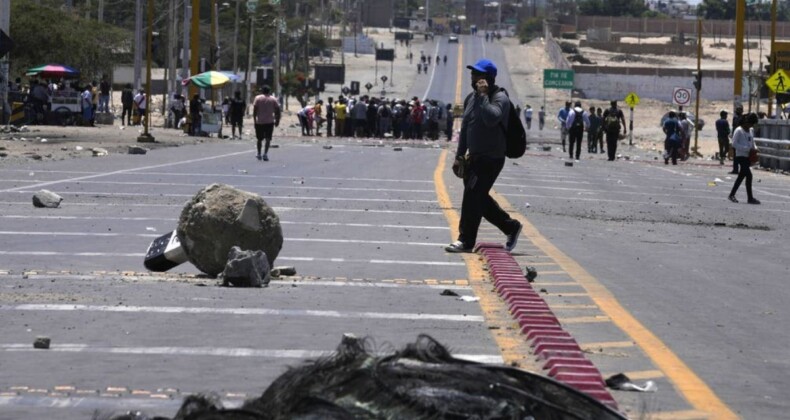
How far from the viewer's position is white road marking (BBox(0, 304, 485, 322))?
Answer: 10.1m

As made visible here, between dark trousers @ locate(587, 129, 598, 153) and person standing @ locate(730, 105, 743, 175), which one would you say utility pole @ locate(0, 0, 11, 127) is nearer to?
dark trousers @ locate(587, 129, 598, 153)

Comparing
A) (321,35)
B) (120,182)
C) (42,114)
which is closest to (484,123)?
(120,182)

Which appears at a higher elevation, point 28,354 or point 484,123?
point 484,123

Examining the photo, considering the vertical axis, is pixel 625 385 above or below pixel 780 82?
below

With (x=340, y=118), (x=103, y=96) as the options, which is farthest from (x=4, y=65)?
(x=340, y=118)

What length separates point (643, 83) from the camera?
130 meters

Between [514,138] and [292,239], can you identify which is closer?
[514,138]

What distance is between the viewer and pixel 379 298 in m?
11.2

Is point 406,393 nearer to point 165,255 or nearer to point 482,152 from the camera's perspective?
point 165,255

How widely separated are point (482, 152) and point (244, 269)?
4153 mm

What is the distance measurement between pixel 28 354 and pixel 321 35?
18383 cm

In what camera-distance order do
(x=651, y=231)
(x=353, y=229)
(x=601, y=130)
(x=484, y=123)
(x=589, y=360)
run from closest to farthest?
1. (x=589, y=360)
2. (x=484, y=123)
3. (x=353, y=229)
4. (x=651, y=231)
5. (x=601, y=130)

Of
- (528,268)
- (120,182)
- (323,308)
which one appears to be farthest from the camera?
(120,182)

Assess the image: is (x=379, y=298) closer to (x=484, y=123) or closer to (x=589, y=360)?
(x=589, y=360)
